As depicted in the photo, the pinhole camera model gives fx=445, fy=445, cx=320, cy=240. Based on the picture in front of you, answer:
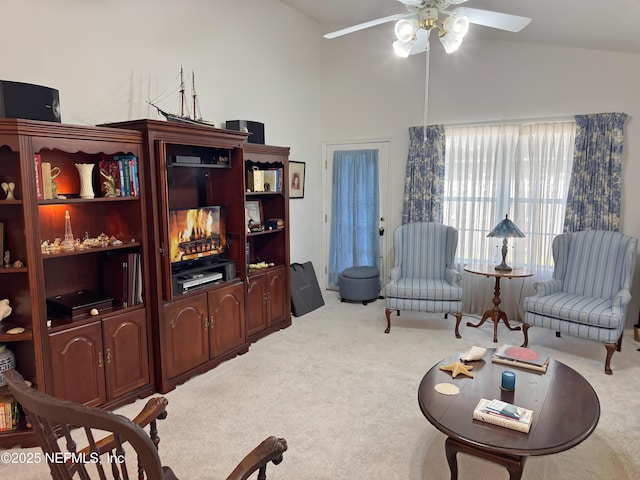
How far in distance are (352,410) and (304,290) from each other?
235 cm

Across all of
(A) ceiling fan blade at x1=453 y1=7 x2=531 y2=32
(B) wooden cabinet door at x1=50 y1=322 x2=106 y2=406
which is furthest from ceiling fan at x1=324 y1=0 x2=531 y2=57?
(B) wooden cabinet door at x1=50 y1=322 x2=106 y2=406

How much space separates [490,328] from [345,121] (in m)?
3.07

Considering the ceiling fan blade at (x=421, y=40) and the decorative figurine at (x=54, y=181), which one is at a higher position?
the ceiling fan blade at (x=421, y=40)

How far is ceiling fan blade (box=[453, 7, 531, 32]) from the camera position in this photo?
8.21 ft

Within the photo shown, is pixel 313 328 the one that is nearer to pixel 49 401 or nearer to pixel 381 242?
pixel 381 242

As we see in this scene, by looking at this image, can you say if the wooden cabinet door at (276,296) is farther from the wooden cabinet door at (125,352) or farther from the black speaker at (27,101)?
the black speaker at (27,101)

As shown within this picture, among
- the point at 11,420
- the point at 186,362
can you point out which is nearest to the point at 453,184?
the point at 186,362

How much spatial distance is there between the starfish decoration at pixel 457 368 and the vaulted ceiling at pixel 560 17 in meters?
2.57

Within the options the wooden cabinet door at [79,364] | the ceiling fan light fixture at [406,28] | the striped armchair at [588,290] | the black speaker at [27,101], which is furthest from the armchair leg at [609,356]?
the black speaker at [27,101]

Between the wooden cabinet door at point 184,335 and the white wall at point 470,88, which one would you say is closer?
the wooden cabinet door at point 184,335

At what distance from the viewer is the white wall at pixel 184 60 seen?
2873mm

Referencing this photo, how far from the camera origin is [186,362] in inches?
134

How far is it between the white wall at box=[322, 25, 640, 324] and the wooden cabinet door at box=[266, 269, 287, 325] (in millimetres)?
1794

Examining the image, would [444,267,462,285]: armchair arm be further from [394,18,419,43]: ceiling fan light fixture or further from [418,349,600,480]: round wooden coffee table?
[394,18,419,43]: ceiling fan light fixture
